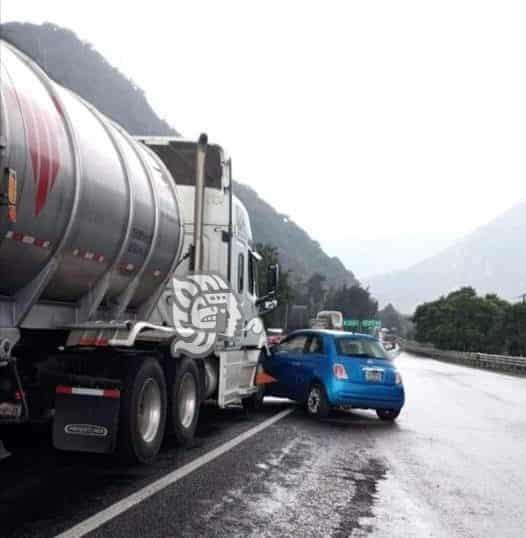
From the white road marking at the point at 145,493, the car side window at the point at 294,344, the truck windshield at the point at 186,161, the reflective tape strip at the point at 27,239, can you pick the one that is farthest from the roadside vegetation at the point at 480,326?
the reflective tape strip at the point at 27,239

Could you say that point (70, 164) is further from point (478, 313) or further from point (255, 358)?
point (478, 313)

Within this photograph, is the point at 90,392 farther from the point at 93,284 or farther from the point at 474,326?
the point at 474,326

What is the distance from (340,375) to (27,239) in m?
7.41

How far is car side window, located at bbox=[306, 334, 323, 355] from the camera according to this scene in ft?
42.6

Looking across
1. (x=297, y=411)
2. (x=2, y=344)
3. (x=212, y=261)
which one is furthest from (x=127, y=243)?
(x=297, y=411)

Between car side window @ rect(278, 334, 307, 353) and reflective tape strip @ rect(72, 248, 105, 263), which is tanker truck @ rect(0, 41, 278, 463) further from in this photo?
car side window @ rect(278, 334, 307, 353)

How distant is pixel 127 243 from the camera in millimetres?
7656

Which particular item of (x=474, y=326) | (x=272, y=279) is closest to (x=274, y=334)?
(x=272, y=279)

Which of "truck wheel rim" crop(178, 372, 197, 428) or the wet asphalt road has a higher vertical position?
"truck wheel rim" crop(178, 372, 197, 428)

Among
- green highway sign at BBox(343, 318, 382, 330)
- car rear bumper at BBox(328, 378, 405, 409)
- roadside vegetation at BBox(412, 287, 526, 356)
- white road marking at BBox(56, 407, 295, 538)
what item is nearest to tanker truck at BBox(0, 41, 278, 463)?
white road marking at BBox(56, 407, 295, 538)

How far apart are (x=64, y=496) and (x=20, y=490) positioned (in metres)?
0.44

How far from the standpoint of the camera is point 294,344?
1389 cm

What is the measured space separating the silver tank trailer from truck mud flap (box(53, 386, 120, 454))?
0.74m

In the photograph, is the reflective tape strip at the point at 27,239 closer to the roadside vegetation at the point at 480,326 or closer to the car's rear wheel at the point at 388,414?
the car's rear wheel at the point at 388,414
